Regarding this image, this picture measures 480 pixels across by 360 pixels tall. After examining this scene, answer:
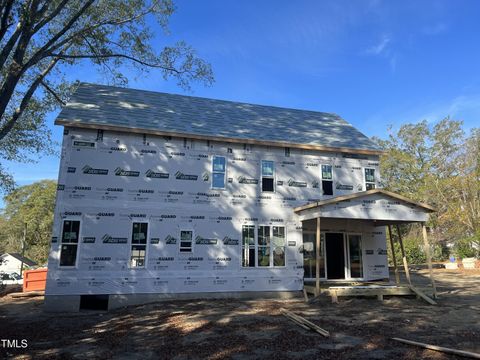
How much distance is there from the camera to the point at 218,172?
45.7 feet

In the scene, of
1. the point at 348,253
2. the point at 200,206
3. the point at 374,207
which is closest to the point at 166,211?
the point at 200,206

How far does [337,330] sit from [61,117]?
36.9 ft

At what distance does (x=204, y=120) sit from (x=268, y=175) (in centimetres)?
377

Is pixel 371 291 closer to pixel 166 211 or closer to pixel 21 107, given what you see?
pixel 166 211

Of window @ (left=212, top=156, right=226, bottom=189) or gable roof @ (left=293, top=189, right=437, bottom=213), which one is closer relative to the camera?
gable roof @ (left=293, top=189, right=437, bottom=213)

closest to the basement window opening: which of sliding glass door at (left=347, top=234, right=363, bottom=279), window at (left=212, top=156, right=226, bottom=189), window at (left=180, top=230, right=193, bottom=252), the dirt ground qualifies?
the dirt ground

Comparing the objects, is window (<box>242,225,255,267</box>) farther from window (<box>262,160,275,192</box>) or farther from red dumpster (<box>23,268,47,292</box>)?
red dumpster (<box>23,268,47,292</box>)

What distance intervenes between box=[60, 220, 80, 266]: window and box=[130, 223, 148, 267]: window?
1881 millimetres

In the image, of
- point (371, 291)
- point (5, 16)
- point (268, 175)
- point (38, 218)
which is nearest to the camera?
point (5, 16)

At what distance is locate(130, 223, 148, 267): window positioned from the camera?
40.8 ft

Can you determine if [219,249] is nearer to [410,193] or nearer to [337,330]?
[337,330]

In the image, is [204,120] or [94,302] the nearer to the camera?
[94,302]

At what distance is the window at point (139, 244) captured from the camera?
40.8 ft

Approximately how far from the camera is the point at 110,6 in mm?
14016
